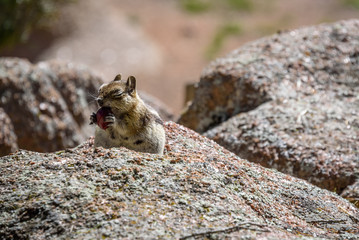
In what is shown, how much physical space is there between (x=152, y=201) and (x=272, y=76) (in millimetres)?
4872

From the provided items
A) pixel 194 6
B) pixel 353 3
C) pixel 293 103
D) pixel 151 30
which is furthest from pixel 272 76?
pixel 353 3

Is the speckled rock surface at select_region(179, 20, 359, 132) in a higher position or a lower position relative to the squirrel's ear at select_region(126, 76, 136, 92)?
higher

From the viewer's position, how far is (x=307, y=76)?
8.45 meters

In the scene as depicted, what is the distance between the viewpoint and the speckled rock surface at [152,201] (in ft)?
12.0

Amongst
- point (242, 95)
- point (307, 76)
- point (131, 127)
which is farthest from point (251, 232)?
point (307, 76)

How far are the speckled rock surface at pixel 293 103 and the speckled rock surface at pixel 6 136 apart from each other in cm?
287

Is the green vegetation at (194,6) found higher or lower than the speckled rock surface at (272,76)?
higher

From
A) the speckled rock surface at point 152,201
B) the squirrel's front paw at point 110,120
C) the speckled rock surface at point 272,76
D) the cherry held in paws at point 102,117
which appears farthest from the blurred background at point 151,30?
the speckled rock surface at point 152,201

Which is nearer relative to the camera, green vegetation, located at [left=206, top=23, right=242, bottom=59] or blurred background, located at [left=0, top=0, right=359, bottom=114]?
blurred background, located at [left=0, top=0, right=359, bottom=114]

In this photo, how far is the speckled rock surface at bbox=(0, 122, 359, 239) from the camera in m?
3.65

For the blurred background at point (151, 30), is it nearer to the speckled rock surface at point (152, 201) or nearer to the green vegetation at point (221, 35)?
the green vegetation at point (221, 35)

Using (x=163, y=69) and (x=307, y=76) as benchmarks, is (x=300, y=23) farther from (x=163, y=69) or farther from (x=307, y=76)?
(x=307, y=76)

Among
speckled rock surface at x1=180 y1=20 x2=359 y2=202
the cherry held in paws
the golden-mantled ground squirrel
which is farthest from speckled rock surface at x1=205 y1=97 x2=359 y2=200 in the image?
the cherry held in paws

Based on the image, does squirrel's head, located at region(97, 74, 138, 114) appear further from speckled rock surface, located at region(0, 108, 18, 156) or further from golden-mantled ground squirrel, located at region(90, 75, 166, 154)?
speckled rock surface, located at region(0, 108, 18, 156)
